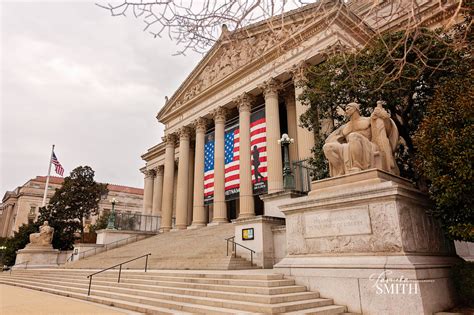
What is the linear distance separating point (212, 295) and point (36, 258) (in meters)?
24.0

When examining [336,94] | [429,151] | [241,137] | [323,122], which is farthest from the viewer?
[241,137]

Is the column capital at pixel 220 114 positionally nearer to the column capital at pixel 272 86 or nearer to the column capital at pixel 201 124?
the column capital at pixel 201 124

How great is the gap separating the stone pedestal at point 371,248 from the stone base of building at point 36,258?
24139 mm

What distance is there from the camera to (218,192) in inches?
852

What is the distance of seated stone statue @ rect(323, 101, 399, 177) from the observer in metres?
7.26

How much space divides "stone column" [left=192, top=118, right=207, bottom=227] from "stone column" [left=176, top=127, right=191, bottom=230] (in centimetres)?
147

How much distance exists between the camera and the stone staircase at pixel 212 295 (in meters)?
6.00

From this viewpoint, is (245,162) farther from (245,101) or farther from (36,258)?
(36,258)

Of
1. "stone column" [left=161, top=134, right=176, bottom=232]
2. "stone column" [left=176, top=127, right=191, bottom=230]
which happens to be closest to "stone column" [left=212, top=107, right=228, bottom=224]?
"stone column" [left=176, top=127, right=191, bottom=230]

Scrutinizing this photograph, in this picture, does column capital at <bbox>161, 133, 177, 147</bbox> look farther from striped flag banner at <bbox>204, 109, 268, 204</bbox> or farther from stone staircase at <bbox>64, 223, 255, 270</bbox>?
stone staircase at <bbox>64, 223, 255, 270</bbox>

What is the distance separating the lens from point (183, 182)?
25656mm

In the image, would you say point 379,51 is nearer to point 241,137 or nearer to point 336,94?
point 336,94

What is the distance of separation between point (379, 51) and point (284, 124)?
13.8 m

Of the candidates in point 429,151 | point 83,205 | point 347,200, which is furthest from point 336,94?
point 83,205
